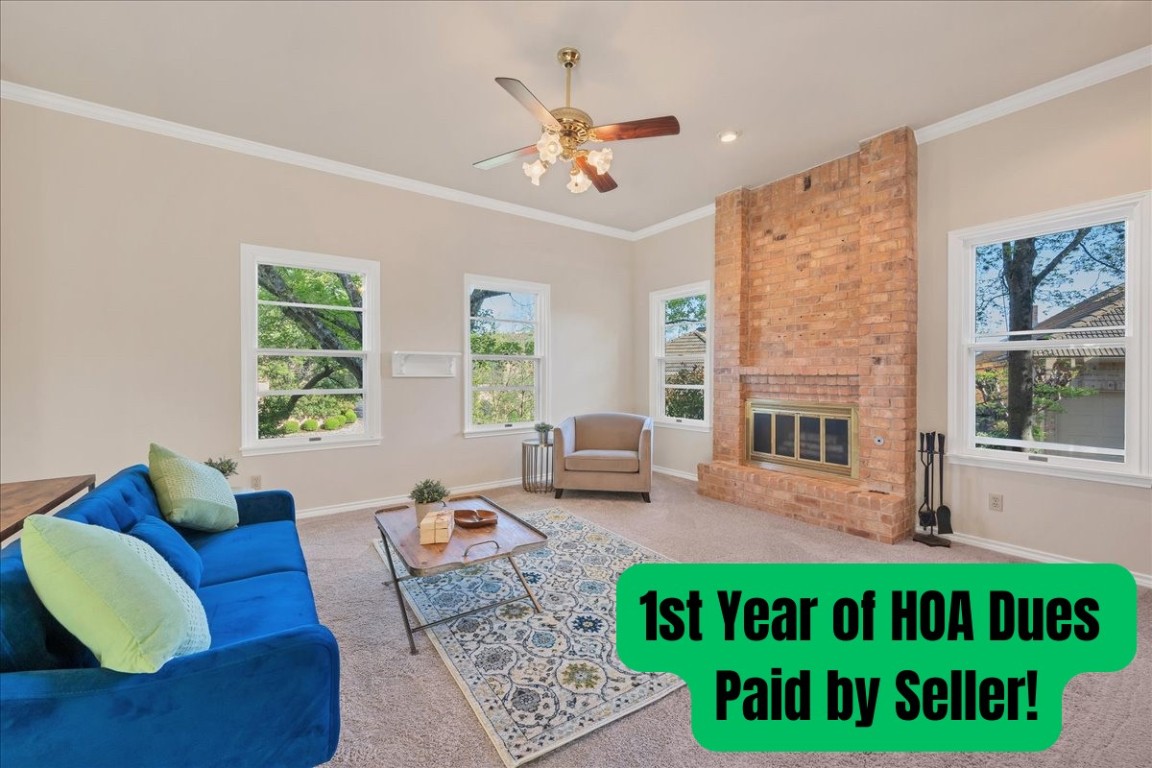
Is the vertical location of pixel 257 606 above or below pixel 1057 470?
below

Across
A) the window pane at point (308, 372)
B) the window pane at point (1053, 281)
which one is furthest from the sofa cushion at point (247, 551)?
the window pane at point (1053, 281)

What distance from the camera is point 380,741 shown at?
1.56m

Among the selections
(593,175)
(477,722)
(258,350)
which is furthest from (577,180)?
(258,350)

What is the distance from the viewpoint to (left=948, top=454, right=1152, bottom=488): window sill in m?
2.66

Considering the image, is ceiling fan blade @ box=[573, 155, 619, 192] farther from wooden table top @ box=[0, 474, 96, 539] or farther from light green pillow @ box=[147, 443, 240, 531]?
wooden table top @ box=[0, 474, 96, 539]

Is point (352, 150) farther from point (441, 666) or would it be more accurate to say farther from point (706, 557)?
point (706, 557)

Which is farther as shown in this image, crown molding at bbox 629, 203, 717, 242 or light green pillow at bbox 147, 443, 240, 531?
crown molding at bbox 629, 203, 717, 242

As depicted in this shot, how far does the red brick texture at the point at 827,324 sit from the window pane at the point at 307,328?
11.3ft

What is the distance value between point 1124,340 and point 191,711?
4.49m

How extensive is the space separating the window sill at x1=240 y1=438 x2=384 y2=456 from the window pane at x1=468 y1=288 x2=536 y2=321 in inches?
62.1

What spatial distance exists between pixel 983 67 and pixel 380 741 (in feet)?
14.4

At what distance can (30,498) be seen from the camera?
219cm

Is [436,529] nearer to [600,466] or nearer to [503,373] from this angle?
[600,466]

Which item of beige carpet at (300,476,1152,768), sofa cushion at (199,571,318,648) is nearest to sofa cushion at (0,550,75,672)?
sofa cushion at (199,571,318,648)
